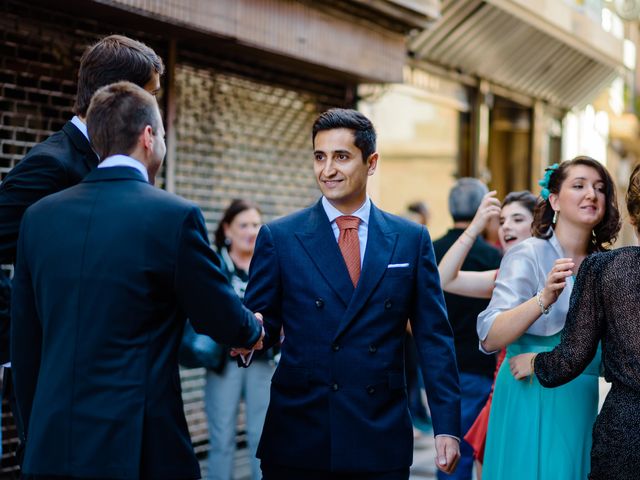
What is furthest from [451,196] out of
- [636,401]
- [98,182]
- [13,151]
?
[98,182]

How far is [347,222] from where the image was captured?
4418mm

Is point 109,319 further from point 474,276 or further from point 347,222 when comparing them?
point 474,276

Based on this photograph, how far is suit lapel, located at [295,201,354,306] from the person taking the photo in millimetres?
4242

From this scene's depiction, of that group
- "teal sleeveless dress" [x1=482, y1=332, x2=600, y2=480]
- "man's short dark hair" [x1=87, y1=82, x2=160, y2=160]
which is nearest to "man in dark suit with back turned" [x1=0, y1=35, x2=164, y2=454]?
"man's short dark hair" [x1=87, y1=82, x2=160, y2=160]

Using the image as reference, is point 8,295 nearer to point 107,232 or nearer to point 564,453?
point 107,232

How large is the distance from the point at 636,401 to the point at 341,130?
61.7 inches

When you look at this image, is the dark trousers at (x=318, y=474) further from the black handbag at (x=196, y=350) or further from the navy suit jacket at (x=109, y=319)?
the black handbag at (x=196, y=350)

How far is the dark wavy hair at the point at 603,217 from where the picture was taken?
4945 millimetres

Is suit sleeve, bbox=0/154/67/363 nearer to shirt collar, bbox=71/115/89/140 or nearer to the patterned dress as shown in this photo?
shirt collar, bbox=71/115/89/140

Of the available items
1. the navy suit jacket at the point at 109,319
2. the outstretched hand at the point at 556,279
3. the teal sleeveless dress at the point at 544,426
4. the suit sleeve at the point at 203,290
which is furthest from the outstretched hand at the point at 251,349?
the teal sleeveless dress at the point at 544,426

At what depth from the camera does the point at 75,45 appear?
7406mm

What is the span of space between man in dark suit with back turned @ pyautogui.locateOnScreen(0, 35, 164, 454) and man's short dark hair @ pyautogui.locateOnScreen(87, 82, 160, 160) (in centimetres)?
44

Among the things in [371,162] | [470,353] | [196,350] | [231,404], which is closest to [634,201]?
[371,162]

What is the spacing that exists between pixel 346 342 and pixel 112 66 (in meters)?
1.37
